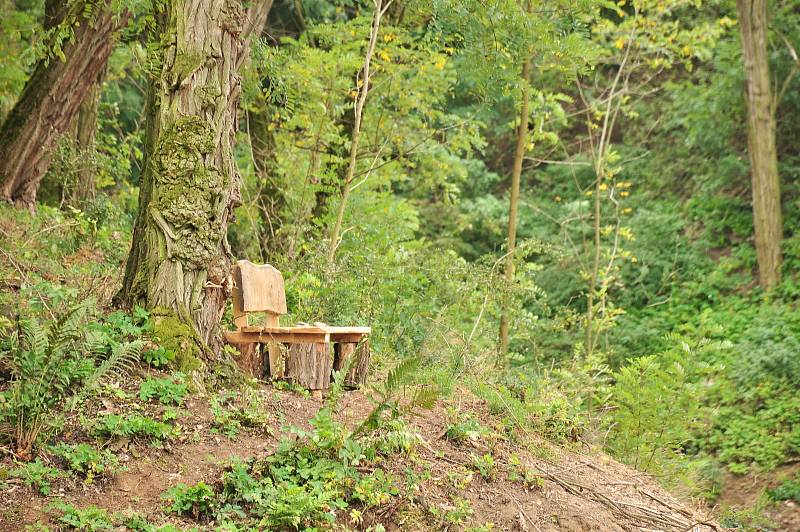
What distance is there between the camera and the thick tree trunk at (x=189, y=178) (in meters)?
5.98

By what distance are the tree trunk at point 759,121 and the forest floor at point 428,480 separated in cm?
959

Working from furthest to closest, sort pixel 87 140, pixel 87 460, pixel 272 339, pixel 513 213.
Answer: pixel 87 140 → pixel 513 213 → pixel 272 339 → pixel 87 460

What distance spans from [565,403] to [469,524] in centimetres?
298

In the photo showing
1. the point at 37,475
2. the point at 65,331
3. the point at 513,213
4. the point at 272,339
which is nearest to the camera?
the point at 37,475

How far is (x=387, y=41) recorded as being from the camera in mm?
11320

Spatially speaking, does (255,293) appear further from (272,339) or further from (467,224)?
(467,224)

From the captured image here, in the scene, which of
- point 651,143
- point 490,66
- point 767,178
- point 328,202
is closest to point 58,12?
point 328,202

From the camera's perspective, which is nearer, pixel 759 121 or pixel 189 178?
pixel 189 178

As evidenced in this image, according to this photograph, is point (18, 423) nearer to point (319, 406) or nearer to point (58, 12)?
point (319, 406)

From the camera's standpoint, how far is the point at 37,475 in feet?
14.8

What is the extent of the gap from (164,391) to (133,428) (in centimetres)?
50

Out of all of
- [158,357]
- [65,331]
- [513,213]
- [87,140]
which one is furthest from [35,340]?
[87,140]

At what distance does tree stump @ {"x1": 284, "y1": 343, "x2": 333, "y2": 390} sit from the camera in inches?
251

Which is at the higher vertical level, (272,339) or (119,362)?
(272,339)
